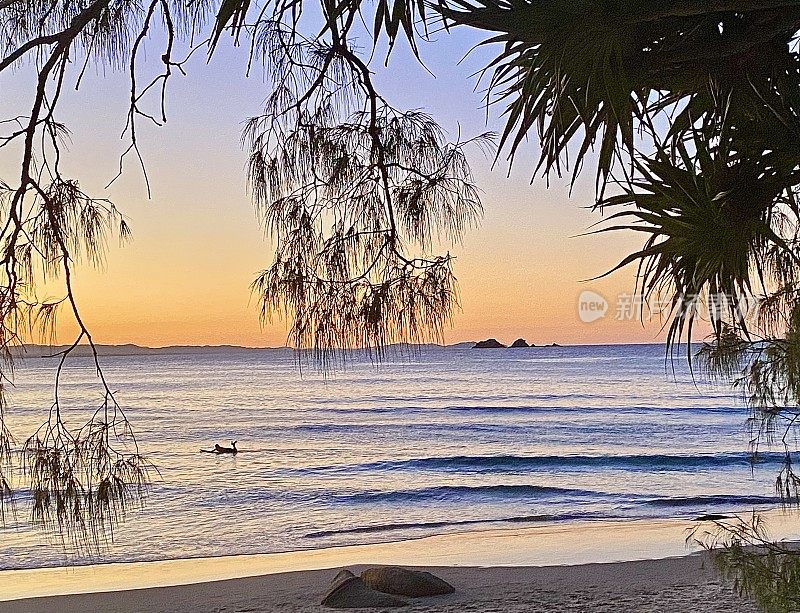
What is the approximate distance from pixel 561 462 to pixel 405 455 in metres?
2.96

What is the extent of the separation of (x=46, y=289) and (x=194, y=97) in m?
2.69

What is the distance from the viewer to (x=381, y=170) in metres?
2.28

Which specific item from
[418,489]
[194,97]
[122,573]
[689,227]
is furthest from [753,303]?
[418,489]

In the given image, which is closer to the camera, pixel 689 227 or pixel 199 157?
pixel 689 227

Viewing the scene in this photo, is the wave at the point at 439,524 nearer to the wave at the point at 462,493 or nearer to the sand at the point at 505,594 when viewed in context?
the wave at the point at 462,493

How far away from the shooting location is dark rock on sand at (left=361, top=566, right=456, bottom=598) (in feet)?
22.4

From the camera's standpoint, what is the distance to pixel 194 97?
464 centimetres

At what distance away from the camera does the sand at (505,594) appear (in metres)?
6.54

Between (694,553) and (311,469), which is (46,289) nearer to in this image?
(694,553)

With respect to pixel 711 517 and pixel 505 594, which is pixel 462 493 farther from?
pixel 505 594

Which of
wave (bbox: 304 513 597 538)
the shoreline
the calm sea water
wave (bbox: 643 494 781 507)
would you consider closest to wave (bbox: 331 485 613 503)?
the calm sea water

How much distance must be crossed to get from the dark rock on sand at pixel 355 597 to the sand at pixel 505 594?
92 millimetres

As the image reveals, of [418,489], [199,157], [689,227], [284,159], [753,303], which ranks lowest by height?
[418,489]

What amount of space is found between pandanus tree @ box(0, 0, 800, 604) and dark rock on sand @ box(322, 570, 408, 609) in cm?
462
